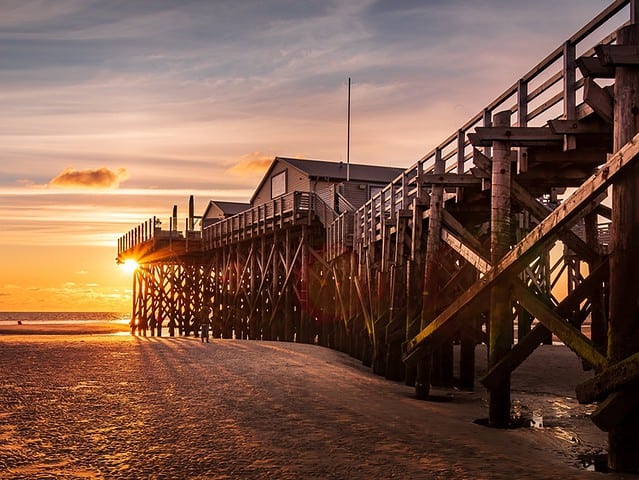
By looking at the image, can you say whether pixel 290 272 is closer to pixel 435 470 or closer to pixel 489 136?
pixel 489 136

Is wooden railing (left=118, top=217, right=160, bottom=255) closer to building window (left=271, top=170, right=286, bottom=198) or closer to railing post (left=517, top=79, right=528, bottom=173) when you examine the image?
building window (left=271, top=170, right=286, bottom=198)

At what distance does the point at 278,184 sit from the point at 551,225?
32.5 m

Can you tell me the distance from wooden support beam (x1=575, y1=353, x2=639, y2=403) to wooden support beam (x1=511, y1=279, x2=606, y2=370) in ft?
0.65

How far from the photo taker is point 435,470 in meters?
6.91

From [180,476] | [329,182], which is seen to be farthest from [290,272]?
[180,476]

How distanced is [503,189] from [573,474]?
397 cm

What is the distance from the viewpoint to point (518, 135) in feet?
31.3

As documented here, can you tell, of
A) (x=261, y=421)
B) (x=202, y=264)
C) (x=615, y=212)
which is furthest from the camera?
(x=202, y=264)

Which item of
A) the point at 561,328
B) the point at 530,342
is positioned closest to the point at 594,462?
the point at 561,328

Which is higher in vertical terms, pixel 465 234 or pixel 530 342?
pixel 465 234

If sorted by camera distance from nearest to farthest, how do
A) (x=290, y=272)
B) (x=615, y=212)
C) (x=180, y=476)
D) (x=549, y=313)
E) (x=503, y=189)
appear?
(x=180, y=476), (x=615, y=212), (x=549, y=313), (x=503, y=189), (x=290, y=272)

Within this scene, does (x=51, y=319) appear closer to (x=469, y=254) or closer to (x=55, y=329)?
(x=55, y=329)

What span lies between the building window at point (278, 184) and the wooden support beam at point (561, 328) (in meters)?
30.5

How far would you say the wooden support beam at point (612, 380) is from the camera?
648 centimetres
